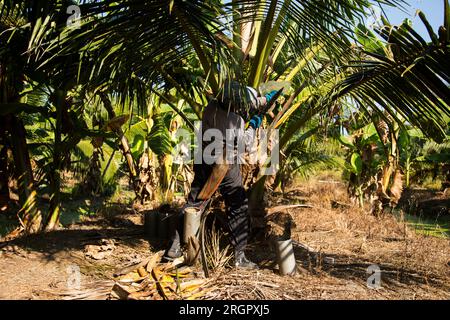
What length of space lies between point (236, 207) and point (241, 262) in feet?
1.39

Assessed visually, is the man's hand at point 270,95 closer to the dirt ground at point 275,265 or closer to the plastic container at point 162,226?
the dirt ground at point 275,265

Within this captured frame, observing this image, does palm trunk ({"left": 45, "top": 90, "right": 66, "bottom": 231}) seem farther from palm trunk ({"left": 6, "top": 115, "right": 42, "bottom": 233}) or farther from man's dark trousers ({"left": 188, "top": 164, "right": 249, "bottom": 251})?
man's dark trousers ({"left": 188, "top": 164, "right": 249, "bottom": 251})

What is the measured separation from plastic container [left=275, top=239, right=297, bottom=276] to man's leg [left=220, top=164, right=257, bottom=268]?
31 cm

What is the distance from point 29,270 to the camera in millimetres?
3143

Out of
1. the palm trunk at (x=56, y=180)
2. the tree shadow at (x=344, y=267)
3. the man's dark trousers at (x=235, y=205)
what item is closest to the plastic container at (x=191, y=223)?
the man's dark trousers at (x=235, y=205)

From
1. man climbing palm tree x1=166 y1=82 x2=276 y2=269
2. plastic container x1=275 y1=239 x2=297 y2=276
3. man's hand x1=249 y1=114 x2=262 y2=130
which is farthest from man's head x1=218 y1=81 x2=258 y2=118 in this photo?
plastic container x1=275 y1=239 x2=297 y2=276

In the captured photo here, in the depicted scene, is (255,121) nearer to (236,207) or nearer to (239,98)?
(239,98)

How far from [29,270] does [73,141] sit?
121 centimetres

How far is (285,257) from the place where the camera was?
10.0 feet

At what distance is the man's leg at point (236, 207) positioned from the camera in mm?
3314

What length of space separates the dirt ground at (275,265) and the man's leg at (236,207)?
0.77 feet

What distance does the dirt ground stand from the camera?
9.02 feet
